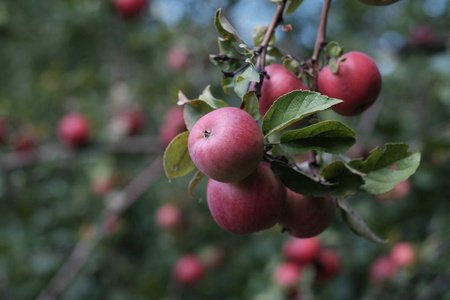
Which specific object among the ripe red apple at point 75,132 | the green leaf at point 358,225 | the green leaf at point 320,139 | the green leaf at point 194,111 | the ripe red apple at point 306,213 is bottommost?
the ripe red apple at point 75,132

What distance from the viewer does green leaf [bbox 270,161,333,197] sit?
0.84 m

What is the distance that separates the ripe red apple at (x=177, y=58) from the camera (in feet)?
11.4

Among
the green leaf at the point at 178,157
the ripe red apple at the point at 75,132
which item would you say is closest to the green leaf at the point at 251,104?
the green leaf at the point at 178,157

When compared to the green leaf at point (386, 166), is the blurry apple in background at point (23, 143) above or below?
below

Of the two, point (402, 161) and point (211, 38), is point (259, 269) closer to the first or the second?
point (211, 38)

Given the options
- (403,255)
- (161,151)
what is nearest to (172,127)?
(161,151)

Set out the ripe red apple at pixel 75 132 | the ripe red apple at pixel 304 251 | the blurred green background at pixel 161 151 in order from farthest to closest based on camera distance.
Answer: the ripe red apple at pixel 75 132, the blurred green background at pixel 161 151, the ripe red apple at pixel 304 251

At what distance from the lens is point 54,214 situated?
362 centimetres

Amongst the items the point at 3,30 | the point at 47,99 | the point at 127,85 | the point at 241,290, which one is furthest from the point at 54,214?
the point at 241,290

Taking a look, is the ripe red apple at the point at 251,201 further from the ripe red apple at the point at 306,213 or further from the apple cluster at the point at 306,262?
the apple cluster at the point at 306,262

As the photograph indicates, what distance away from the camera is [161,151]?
3.06m

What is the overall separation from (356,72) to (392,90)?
2914 millimetres

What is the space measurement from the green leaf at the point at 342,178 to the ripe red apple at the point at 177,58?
106 inches

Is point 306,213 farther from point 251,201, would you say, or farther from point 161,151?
point 161,151
